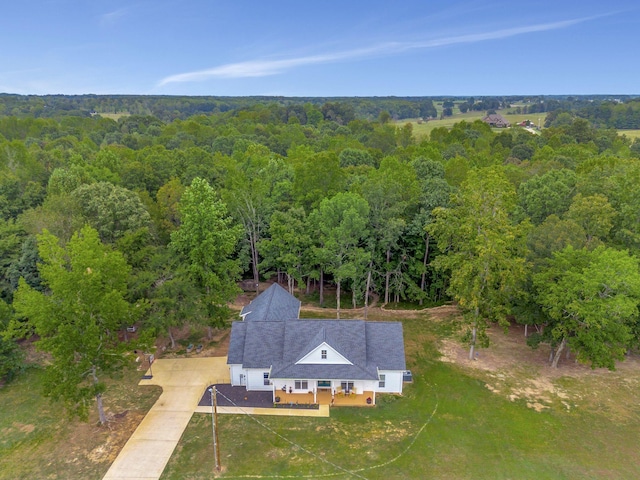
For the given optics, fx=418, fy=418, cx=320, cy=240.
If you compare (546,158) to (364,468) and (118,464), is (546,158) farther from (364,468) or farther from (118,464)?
(118,464)

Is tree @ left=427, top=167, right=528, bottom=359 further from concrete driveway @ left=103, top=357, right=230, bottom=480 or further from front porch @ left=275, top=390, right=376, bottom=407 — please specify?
concrete driveway @ left=103, top=357, right=230, bottom=480

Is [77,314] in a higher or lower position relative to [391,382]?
higher

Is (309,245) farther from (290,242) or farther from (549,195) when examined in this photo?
(549,195)

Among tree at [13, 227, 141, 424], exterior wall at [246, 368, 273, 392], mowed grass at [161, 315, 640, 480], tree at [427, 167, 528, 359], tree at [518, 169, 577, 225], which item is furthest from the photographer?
tree at [518, 169, 577, 225]

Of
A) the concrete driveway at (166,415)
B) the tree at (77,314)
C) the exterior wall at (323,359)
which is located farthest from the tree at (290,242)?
the tree at (77,314)

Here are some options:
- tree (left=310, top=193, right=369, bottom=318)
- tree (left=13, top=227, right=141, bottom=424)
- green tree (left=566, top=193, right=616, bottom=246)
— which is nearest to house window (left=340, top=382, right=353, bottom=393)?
tree (left=310, top=193, right=369, bottom=318)

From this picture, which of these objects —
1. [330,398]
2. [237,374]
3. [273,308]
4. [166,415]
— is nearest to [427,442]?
[330,398]
